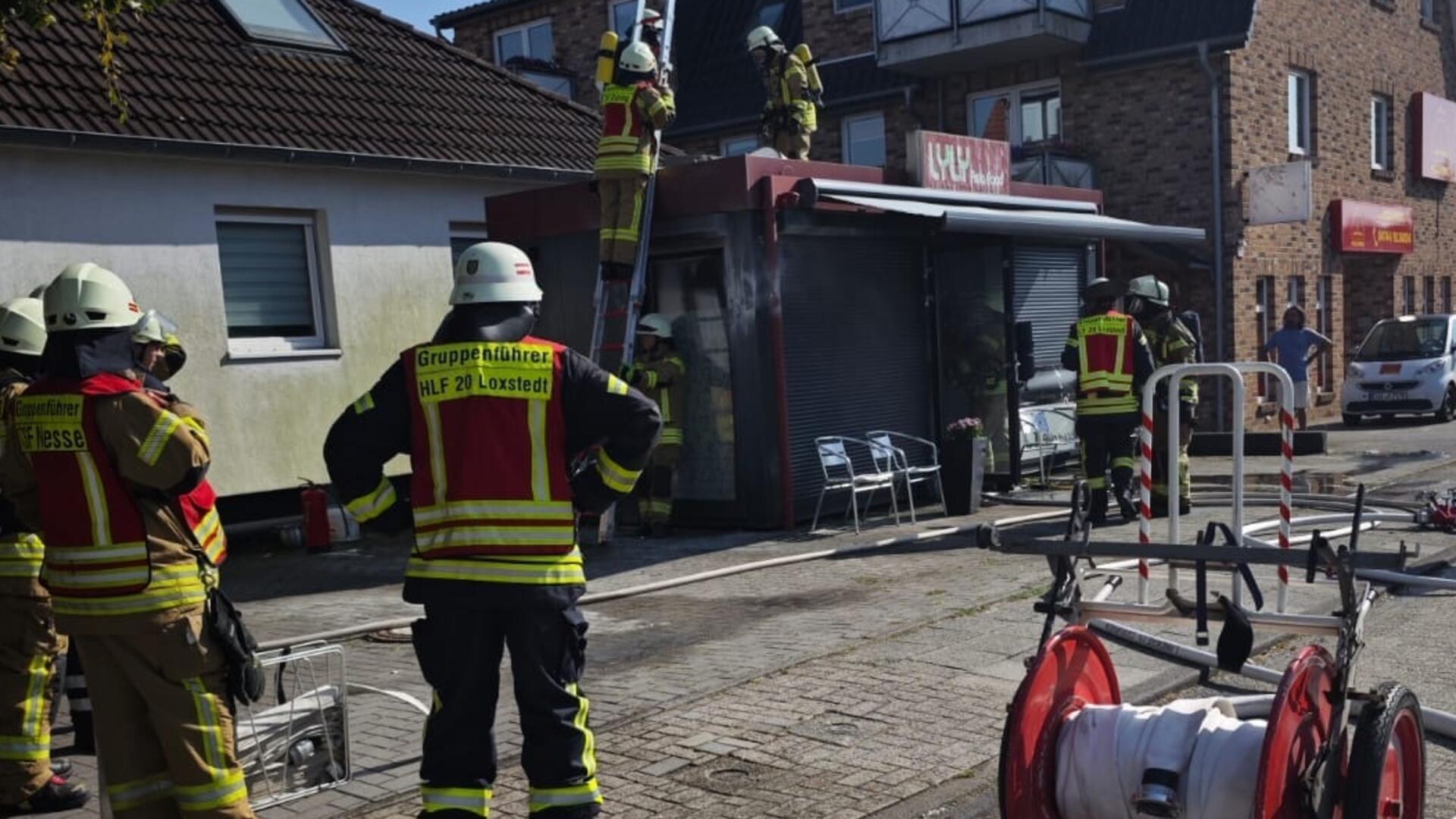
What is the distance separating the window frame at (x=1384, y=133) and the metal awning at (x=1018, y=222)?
42.2ft

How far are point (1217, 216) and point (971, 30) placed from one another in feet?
15.3

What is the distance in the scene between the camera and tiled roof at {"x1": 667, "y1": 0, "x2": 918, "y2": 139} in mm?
23594

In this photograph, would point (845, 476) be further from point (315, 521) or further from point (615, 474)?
point (615, 474)

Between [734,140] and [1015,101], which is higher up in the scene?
[734,140]

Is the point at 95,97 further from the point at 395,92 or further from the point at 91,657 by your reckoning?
the point at 91,657

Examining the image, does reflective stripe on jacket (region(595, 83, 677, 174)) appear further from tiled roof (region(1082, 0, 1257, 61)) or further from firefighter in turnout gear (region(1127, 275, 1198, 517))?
tiled roof (region(1082, 0, 1257, 61))

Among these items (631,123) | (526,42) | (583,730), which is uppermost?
(526,42)

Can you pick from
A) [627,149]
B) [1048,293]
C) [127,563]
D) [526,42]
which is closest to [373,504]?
[127,563]

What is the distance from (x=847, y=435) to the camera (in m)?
11.6

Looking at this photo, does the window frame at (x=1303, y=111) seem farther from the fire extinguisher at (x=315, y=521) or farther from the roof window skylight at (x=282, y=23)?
the fire extinguisher at (x=315, y=521)

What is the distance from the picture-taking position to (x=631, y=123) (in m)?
10.4

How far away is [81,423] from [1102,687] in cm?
316

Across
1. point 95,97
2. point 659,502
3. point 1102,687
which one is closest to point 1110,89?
point 659,502

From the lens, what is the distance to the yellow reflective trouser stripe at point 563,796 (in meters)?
3.83
